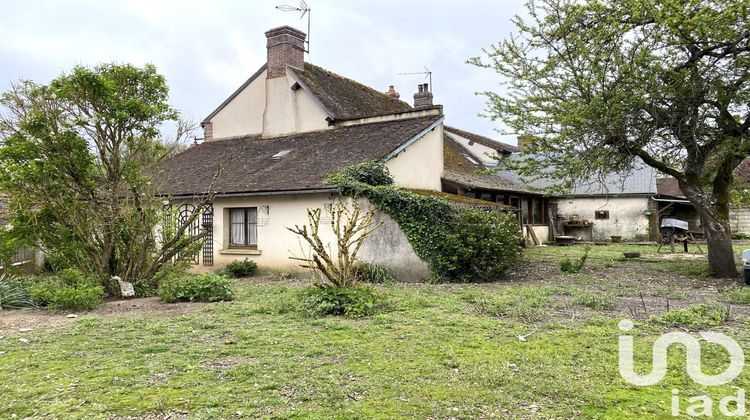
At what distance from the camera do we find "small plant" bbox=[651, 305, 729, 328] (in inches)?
256

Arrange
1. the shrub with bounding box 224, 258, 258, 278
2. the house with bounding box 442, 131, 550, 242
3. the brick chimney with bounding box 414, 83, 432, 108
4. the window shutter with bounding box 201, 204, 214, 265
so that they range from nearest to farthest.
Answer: the shrub with bounding box 224, 258, 258, 278
the window shutter with bounding box 201, 204, 214, 265
the house with bounding box 442, 131, 550, 242
the brick chimney with bounding box 414, 83, 432, 108

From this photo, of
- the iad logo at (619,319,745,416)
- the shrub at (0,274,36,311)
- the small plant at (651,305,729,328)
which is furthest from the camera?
the shrub at (0,274,36,311)

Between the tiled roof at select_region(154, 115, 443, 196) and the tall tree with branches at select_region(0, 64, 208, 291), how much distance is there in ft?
7.80

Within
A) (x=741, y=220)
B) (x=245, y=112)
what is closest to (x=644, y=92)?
(x=245, y=112)

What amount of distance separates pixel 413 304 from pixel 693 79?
26.3 feet

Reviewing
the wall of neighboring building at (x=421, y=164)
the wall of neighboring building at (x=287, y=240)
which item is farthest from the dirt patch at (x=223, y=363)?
the wall of neighboring building at (x=421, y=164)

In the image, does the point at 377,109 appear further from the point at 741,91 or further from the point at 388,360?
the point at 388,360

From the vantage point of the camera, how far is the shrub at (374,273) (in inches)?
486

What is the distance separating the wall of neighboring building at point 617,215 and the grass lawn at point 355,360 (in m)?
17.0

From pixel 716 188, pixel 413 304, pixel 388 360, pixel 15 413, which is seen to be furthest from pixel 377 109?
pixel 15 413

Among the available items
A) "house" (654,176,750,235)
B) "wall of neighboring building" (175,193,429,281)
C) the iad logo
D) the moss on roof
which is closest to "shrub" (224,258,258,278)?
"wall of neighboring building" (175,193,429,281)

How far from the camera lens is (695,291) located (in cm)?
974

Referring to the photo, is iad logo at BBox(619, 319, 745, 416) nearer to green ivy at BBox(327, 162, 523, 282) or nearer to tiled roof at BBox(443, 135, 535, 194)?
green ivy at BBox(327, 162, 523, 282)

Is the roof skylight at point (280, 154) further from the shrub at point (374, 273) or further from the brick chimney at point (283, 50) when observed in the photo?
the shrub at point (374, 273)
